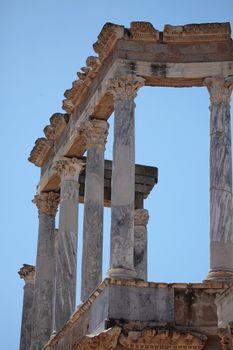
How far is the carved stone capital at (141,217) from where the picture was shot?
48.8m

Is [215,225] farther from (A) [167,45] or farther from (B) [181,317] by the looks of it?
(A) [167,45]

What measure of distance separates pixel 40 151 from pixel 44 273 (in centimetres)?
533

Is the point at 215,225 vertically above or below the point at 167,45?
below

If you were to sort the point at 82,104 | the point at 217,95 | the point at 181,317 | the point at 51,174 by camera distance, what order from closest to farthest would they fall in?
the point at 181,317 → the point at 217,95 → the point at 82,104 → the point at 51,174

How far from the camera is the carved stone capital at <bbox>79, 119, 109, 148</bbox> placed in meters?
41.2

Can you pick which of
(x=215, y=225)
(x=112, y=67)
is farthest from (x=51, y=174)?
(x=215, y=225)

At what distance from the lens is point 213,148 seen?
1481 inches

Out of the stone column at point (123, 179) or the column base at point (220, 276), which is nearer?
the column base at point (220, 276)

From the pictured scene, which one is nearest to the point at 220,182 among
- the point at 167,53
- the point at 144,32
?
the point at 167,53

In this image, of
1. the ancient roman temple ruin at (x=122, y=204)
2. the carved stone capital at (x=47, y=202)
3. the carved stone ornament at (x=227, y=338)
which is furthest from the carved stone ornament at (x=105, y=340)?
the carved stone capital at (x=47, y=202)

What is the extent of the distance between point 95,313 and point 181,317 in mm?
2877

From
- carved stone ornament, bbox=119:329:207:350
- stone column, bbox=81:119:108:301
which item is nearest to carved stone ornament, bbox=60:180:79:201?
stone column, bbox=81:119:108:301

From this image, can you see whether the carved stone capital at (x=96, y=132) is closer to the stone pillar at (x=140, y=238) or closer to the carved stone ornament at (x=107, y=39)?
the carved stone ornament at (x=107, y=39)

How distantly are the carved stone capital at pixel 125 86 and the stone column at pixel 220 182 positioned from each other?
7.99ft
